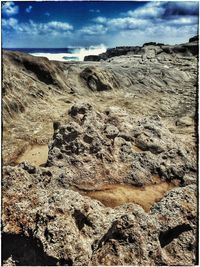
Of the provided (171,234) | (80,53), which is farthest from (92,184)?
(80,53)

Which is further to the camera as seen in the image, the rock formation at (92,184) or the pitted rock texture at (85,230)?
the rock formation at (92,184)

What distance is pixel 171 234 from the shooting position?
331 inches

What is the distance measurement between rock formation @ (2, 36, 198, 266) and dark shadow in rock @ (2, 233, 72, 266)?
2cm

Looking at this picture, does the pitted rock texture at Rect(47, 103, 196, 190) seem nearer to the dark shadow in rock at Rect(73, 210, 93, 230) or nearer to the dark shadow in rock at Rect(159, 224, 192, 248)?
the dark shadow in rock at Rect(73, 210, 93, 230)

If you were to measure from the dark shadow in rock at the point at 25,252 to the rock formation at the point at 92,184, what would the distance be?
0.02m

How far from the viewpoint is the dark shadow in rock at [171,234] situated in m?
8.29

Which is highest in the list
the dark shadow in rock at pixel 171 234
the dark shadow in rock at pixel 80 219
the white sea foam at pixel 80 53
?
the white sea foam at pixel 80 53

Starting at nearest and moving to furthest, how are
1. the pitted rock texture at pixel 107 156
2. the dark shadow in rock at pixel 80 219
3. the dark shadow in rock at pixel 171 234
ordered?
the dark shadow in rock at pixel 80 219 → the dark shadow in rock at pixel 171 234 → the pitted rock texture at pixel 107 156

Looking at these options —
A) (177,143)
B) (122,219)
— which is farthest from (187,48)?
(122,219)

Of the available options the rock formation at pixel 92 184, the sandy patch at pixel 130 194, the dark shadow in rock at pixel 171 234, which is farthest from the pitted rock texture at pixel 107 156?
the dark shadow in rock at pixel 171 234

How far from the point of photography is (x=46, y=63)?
1062 inches

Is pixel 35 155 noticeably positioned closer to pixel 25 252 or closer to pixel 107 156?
pixel 107 156

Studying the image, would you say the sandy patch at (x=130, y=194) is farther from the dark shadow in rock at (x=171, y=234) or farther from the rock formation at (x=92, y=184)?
the dark shadow in rock at (x=171, y=234)

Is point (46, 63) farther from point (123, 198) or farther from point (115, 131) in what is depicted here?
point (123, 198)
